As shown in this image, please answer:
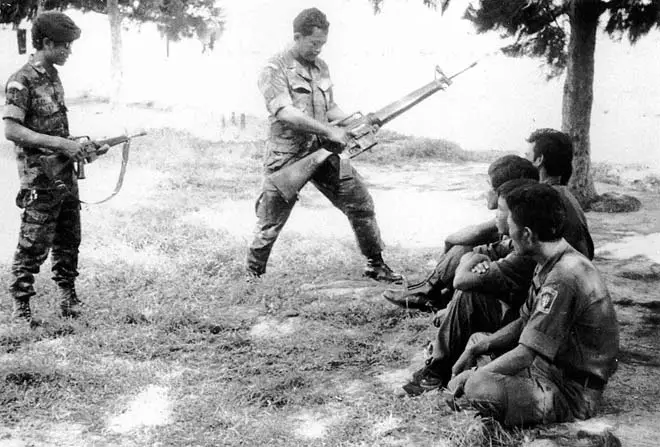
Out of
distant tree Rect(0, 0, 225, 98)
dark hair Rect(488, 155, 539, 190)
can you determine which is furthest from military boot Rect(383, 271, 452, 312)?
distant tree Rect(0, 0, 225, 98)

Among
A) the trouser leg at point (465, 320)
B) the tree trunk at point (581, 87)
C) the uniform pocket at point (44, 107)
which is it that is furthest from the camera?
the tree trunk at point (581, 87)

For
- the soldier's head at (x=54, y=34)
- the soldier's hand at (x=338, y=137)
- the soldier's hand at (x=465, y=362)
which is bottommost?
the soldier's hand at (x=465, y=362)

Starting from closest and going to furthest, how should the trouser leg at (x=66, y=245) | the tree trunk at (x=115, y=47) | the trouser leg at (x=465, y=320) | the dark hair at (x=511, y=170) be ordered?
the trouser leg at (x=465, y=320) < the dark hair at (x=511, y=170) < the trouser leg at (x=66, y=245) < the tree trunk at (x=115, y=47)

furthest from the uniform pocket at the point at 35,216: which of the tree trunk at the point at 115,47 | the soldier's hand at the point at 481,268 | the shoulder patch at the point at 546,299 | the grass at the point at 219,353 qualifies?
the tree trunk at the point at 115,47

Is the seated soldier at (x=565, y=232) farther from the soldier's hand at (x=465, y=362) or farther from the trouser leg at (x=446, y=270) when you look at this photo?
the soldier's hand at (x=465, y=362)

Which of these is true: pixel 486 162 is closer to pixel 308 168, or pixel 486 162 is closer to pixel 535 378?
pixel 308 168

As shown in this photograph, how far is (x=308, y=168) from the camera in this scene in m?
5.37

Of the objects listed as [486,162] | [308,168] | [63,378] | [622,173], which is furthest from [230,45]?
[63,378]

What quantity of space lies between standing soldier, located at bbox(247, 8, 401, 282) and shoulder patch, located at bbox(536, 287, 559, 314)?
9.31 ft

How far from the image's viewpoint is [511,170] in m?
3.69

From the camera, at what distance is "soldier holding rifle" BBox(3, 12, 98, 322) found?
14.3ft

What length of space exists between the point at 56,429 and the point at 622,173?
9864mm

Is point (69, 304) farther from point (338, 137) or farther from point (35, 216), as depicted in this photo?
point (338, 137)

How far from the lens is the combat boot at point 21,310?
4.58 meters
